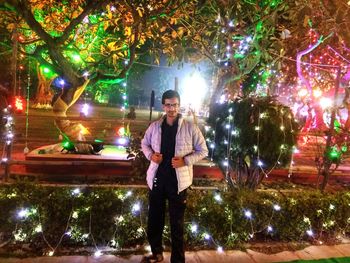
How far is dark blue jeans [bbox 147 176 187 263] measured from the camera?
376 centimetres

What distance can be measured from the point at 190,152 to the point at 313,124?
14.4 m

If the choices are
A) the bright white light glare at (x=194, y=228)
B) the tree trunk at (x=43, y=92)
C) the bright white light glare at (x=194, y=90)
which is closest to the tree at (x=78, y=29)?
the bright white light glare at (x=194, y=228)

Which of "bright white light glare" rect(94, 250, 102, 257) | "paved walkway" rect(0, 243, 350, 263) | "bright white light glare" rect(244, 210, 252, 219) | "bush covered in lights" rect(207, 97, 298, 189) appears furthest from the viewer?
"bush covered in lights" rect(207, 97, 298, 189)

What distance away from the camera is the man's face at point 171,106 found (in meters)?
3.77

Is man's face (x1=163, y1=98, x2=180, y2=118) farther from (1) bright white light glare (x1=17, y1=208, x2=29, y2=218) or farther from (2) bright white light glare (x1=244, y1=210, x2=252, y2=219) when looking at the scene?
(1) bright white light glare (x1=17, y1=208, x2=29, y2=218)

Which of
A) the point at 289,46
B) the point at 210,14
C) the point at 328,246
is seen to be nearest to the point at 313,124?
Answer: the point at 289,46

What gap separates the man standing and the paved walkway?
548mm

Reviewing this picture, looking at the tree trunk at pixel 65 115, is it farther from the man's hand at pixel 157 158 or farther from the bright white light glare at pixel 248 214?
the bright white light glare at pixel 248 214

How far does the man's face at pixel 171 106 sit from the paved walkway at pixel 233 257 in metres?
1.85

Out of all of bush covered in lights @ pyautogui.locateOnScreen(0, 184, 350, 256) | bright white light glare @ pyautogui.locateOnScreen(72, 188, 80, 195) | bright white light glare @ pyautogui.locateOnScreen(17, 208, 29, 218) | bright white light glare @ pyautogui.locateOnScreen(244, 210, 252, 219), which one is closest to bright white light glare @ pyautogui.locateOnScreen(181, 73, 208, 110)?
bush covered in lights @ pyautogui.locateOnScreen(0, 184, 350, 256)

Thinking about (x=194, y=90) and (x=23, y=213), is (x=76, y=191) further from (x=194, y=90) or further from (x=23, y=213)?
(x=194, y=90)

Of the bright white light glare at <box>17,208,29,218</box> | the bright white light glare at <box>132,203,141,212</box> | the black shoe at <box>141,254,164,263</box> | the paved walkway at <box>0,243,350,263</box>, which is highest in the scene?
the bright white light glare at <box>132,203,141,212</box>

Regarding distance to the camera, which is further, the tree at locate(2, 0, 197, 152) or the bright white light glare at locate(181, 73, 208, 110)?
the bright white light glare at locate(181, 73, 208, 110)

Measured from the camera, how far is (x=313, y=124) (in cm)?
1647
